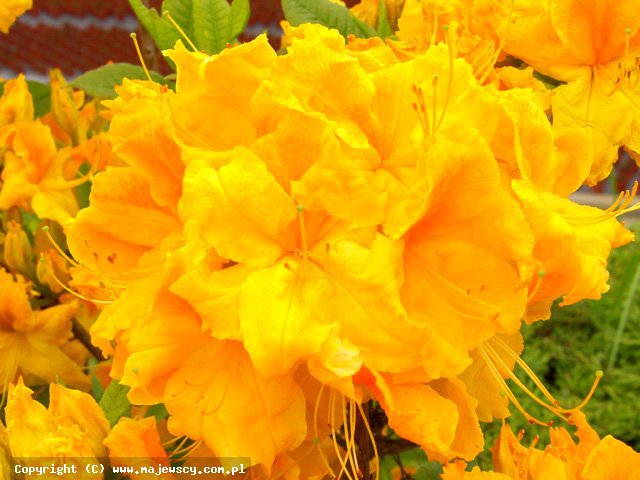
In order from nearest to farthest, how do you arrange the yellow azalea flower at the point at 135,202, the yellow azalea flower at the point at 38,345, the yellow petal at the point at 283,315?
the yellow petal at the point at 283,315 → the yellow azalea flower at the point at 135,202 → the yellow azalea flower at the point at 38,345

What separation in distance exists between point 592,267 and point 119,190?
34 centimetres

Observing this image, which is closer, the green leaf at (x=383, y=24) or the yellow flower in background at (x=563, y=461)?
the yellow flower in background at (x=563, y=461)

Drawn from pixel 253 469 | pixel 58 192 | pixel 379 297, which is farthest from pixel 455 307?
pixel 58 192

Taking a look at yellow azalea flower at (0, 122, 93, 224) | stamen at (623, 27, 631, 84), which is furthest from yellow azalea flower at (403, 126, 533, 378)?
yellow azalea flower at (0, 122, 93, 224)

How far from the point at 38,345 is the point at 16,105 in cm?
28

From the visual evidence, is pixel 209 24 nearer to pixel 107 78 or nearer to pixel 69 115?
pixel 107 78

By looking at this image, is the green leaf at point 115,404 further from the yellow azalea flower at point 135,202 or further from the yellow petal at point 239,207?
the yellow petal at point 239,207

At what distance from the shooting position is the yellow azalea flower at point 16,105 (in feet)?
3.35

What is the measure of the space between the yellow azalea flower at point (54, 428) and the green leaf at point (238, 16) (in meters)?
0.36

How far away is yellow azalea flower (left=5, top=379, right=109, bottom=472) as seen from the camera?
63 cm

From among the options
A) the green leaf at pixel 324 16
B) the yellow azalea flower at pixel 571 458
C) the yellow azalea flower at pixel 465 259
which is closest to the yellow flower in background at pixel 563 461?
the yellow azalea flower at pixel 571 458

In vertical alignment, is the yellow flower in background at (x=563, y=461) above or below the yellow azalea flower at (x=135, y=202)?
below

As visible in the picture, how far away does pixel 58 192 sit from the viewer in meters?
1.04

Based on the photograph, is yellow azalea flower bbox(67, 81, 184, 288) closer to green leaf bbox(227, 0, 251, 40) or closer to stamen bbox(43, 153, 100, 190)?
green leaf bbox(227, 0, 251, 40)
